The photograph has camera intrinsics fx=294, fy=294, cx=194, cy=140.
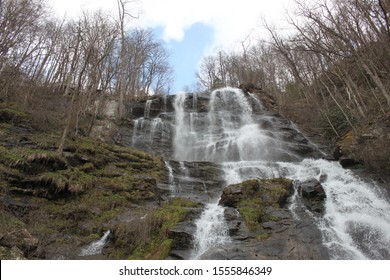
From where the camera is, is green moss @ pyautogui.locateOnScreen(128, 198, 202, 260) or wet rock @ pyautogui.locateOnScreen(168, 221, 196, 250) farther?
wet rock @ pyautogui.locateOnScreen(168, 221, 196, 250)

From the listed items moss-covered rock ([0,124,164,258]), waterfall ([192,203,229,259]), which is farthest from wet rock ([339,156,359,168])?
moss-covered rock ([0,124,164,258])

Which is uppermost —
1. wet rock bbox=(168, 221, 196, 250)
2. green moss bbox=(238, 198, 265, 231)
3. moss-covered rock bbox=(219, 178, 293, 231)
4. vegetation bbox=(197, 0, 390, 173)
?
vegetation bbox=(197, 0, 390, 173)

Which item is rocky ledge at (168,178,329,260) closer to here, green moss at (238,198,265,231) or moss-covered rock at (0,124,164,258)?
green moss at (238,198,265,231)

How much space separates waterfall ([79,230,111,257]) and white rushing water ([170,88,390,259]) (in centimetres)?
266

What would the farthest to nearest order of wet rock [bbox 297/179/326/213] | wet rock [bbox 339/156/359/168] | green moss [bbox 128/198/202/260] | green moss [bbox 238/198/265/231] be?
wet rock [bbox 339/156/359/168] → wet rock [bbox 297/179/326/213] → green moss [bbox 238/198/265/231] → green moss [bbox 128/198/202/260]

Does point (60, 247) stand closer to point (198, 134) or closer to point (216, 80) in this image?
point (198, 134)

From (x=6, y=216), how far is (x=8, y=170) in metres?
2.21

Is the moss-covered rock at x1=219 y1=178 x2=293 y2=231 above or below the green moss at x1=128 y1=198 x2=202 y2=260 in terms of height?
above

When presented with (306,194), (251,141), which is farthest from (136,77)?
(306,194)

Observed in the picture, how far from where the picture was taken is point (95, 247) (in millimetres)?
8086

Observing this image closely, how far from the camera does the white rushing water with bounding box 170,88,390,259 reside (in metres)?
7.71

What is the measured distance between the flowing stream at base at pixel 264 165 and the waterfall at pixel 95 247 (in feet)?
8.63

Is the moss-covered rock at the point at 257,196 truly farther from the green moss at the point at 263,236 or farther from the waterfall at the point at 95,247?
the waterfall at the point at 95,247

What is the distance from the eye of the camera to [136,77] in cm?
3269
